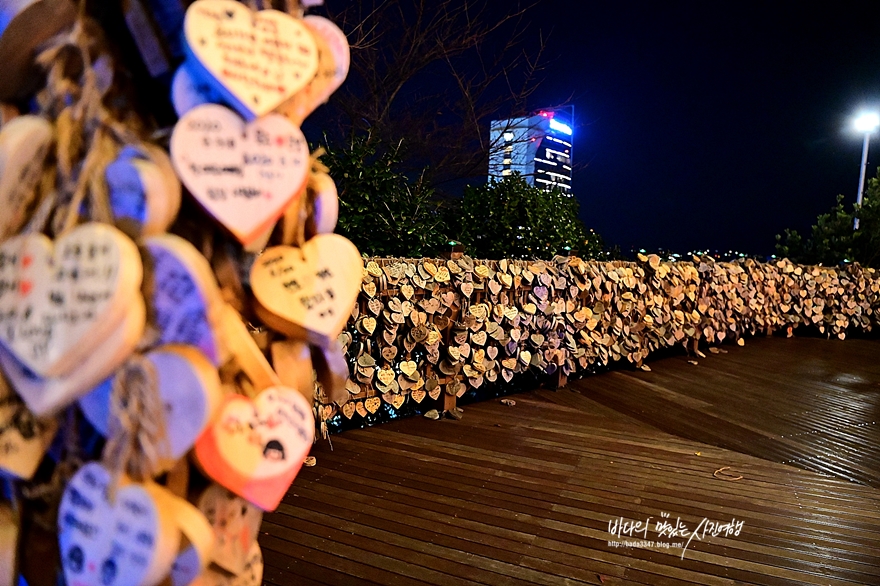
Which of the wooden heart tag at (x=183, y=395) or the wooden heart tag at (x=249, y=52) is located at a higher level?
the wooden heart tag at (x=249, y=52)

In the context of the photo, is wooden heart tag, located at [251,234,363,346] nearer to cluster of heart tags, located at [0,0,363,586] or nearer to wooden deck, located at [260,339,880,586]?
cluster of heart tags, located at [0,0,363,586]

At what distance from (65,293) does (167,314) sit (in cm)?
10

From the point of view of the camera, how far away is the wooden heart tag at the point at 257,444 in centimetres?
57

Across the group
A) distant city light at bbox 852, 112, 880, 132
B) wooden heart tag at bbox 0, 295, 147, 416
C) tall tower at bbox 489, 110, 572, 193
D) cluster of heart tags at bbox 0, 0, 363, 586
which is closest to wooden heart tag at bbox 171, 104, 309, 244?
cluster of heart tags at bbox 0, 0, 363, 586

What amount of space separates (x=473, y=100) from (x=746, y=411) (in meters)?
5.25

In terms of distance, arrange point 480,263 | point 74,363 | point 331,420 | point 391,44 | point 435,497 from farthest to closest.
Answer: point 391,44 → point 480,263 → point 331,420 → point 435,497 → point 74,363

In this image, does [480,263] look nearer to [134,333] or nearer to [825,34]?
[134,333]

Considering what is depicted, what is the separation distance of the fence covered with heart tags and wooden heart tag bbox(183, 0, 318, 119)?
247 cm

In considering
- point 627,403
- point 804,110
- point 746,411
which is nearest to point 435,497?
point 627,403

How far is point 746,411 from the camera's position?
405 centimetres

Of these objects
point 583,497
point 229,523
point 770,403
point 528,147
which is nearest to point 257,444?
point 229,523

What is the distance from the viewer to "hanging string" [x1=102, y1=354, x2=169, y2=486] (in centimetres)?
53

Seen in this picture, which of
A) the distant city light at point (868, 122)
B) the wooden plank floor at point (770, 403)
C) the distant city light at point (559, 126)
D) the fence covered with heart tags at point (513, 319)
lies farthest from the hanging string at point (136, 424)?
the distant city light at point (868, 122)

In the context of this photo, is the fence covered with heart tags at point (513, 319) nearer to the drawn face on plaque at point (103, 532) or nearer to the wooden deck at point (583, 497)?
the wooden deck at point (583, 497)
